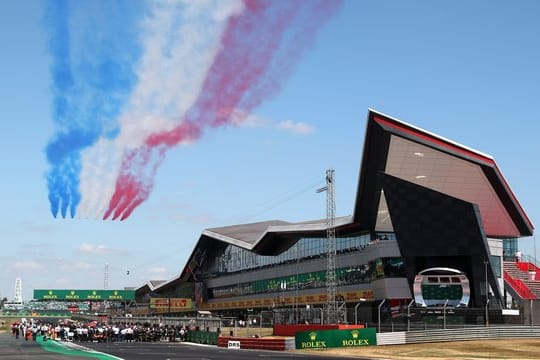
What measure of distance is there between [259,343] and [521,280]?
4093 centimetres

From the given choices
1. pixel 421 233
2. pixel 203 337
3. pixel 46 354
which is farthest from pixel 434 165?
pixel 46 354

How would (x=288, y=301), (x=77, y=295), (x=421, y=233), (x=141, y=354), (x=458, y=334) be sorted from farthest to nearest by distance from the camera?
1. (x=77, y=295)
2. (x=288, y=301)
3. (x=421, y=233)
4. (x=458, y=334)
5. (x=141, y=354)

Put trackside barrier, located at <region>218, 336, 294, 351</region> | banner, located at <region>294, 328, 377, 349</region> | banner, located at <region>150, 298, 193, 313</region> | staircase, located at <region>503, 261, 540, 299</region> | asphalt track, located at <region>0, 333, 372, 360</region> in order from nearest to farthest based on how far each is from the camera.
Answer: asphalt track, located at <region>0, 333, 372, 360</region>
banner, located at <region>294, 328, 377, 349</region>
trackside barrier, located at <region>218, 336, 294, 351</region>
staircase, located at <region>503, 261, 540, 299</region>
banner, located at <region>150, 298, 193, 313</region>

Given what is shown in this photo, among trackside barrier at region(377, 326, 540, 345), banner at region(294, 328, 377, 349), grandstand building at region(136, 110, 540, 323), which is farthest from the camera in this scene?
grandstand building at region(136, 110, 540, 323)

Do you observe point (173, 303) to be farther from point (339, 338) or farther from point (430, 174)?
point (339, 338)

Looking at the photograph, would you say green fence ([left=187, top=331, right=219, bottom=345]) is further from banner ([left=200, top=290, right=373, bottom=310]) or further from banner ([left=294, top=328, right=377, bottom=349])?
banner ([left=200, top=290, right=373, bottom=310])

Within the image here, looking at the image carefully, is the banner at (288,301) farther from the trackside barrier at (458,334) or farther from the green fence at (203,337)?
the trackside barrier at (458,334)

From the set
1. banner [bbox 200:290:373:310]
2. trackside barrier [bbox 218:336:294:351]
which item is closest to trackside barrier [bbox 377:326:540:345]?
trackside barrier [bbox 218:336:294:351]

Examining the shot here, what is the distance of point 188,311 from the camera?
164875mm

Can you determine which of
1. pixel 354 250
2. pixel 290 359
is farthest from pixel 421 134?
pixel 290 359

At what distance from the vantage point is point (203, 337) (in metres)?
68.7

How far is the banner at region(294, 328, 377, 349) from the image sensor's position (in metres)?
49.8

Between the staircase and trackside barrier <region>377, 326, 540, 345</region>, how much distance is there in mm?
28532

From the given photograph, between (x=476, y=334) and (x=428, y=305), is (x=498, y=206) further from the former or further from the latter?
(x=476, y=334)
